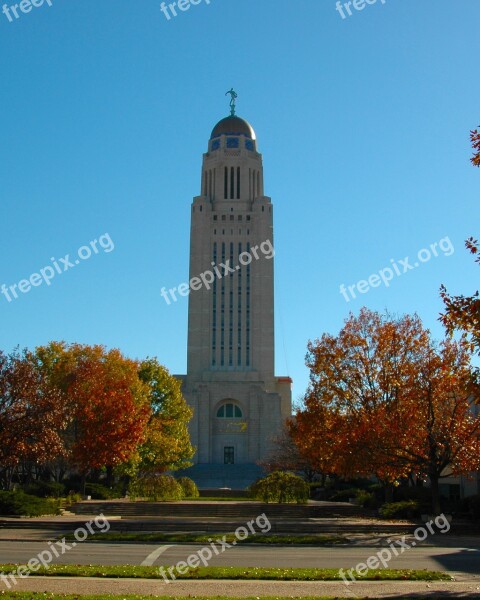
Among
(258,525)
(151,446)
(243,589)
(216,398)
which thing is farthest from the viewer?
(216,398)

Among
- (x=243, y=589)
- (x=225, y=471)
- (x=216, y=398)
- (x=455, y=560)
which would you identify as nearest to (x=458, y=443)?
(x=455, y=560)

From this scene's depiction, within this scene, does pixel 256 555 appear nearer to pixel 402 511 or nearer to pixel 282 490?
pixel 402 511

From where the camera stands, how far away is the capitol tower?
8056 cm

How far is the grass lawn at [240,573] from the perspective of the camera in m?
14.9

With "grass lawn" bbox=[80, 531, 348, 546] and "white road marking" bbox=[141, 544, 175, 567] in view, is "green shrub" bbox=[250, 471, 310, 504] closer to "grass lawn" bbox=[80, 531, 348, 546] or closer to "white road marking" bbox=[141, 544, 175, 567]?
"grass lawn" bbox=[80, 531, 348, 546]

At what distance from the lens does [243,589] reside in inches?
533

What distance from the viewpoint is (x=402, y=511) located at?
1217 inches

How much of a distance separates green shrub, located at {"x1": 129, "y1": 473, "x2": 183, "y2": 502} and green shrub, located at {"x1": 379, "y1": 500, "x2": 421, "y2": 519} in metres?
12.2

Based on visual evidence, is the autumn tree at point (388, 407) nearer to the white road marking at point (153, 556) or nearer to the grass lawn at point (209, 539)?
the grass lawn at point (209, 539)

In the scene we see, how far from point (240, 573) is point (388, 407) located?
756 inches

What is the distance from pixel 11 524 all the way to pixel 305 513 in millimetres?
13029

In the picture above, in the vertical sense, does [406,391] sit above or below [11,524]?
above

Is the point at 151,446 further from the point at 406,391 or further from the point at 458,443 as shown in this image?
the point at 458,443

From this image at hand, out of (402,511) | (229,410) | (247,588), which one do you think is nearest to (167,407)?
(402,511)
